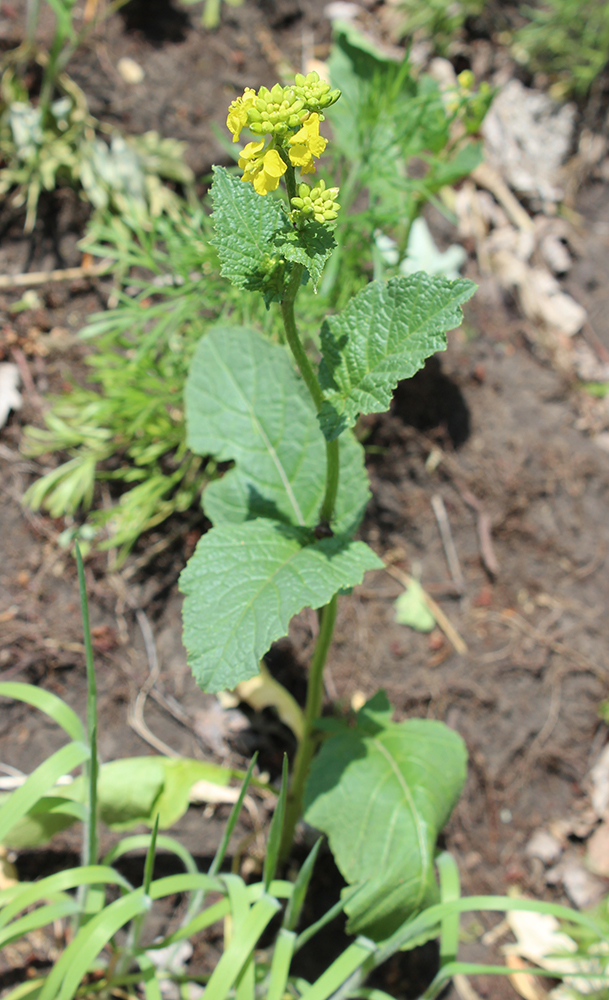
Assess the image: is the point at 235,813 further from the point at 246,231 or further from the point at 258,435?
the point at 246,231

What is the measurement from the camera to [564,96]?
12.6ft

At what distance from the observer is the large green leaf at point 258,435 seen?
1761 mm

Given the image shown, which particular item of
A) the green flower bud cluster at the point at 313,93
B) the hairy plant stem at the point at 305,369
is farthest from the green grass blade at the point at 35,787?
the green flower bud cluster at the point at 313,93

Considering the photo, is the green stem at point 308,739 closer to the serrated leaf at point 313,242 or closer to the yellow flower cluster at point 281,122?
the serrated leaf at point 313,242

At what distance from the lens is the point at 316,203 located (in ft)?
3.45

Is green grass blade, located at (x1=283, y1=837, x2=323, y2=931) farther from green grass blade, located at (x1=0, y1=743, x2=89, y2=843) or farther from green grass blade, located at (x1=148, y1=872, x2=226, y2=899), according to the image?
green grass blade, located at (x1=0, y1=743, x2=89, y2=843)

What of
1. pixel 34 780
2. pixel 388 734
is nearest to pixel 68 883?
pixel 34 780

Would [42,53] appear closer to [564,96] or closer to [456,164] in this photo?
[456,164]

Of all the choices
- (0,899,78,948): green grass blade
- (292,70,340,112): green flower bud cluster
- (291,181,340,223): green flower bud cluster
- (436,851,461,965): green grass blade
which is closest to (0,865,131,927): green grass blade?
(0,899,78,948): green grass blade

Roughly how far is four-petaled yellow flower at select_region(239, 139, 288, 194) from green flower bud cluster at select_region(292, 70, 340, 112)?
0.08 m

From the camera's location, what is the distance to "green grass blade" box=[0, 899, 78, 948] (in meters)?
1.38

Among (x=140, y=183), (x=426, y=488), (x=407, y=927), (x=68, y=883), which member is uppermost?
(x=140, y=183)

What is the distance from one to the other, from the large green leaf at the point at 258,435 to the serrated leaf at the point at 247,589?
0.80 ft

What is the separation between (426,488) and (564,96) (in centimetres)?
262
